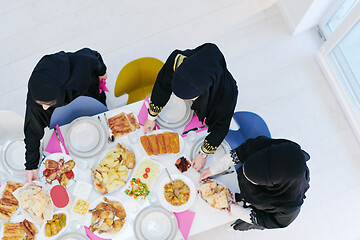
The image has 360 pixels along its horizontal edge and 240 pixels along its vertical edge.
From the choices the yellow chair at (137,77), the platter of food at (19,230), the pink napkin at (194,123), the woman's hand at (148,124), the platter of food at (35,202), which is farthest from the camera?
the yellow chair at (137,77)

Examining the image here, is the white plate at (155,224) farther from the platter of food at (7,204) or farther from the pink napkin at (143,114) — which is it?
the platter of food at (7,204)

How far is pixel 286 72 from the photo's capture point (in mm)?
3334

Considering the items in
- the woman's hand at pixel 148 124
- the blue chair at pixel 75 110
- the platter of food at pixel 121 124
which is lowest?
the woman's hand at pixel 148 124

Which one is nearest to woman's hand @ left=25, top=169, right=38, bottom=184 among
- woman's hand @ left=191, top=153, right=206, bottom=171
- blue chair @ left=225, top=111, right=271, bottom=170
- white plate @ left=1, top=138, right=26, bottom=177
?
white plate @ left=1, top=138, right=26, bottom=177

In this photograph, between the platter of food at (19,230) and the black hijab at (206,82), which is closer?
the black hijab at (206,82)

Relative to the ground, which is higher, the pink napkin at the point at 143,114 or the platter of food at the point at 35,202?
the pink napkin at the point at 143,114

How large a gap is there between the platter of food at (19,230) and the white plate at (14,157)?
0.32m

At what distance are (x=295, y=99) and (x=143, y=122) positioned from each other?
1773mm

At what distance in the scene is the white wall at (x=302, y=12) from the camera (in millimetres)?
3092

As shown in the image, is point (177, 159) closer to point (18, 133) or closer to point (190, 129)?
point (190, 129)

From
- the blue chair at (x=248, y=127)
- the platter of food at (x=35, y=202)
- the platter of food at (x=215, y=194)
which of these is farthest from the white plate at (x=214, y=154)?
the platter of food at (x=35, y=202)

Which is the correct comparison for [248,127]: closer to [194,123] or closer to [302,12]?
[194,123]

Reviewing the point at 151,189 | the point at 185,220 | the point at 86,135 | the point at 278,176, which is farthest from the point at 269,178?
the point at 86,135

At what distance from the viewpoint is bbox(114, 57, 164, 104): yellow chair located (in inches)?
94.2
